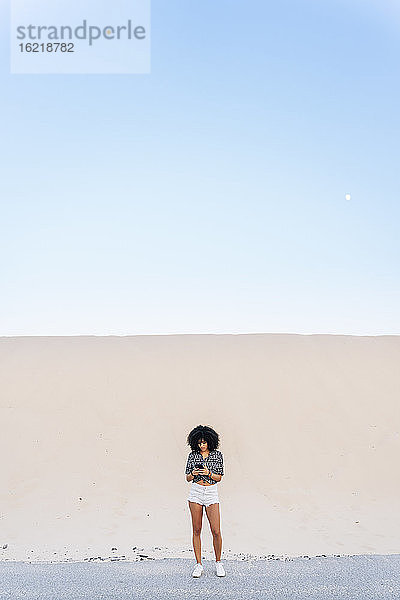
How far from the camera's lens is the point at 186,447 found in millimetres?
17172

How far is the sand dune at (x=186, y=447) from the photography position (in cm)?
1231

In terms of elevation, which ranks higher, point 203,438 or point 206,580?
point 203,438

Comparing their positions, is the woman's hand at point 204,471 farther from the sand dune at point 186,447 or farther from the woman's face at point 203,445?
the sand dune at point 186,447

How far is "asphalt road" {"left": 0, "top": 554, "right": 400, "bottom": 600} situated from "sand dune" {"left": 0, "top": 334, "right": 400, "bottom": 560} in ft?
13.5

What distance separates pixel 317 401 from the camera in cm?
2041

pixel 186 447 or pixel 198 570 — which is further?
pixel 186 447

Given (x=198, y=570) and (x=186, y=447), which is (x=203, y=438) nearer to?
(x=198, y=570)

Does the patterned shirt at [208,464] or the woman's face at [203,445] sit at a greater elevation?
the woman's face at [203,445]

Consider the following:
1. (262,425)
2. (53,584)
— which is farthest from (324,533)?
(53,584)

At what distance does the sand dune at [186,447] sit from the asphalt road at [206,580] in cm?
410

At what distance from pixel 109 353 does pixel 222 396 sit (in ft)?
20.9

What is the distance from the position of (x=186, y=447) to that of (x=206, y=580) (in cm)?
1102

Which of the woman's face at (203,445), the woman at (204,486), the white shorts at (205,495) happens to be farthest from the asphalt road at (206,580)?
the woman's face at (203,445)

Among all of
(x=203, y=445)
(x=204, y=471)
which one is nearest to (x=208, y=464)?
(x=204, y=471)
